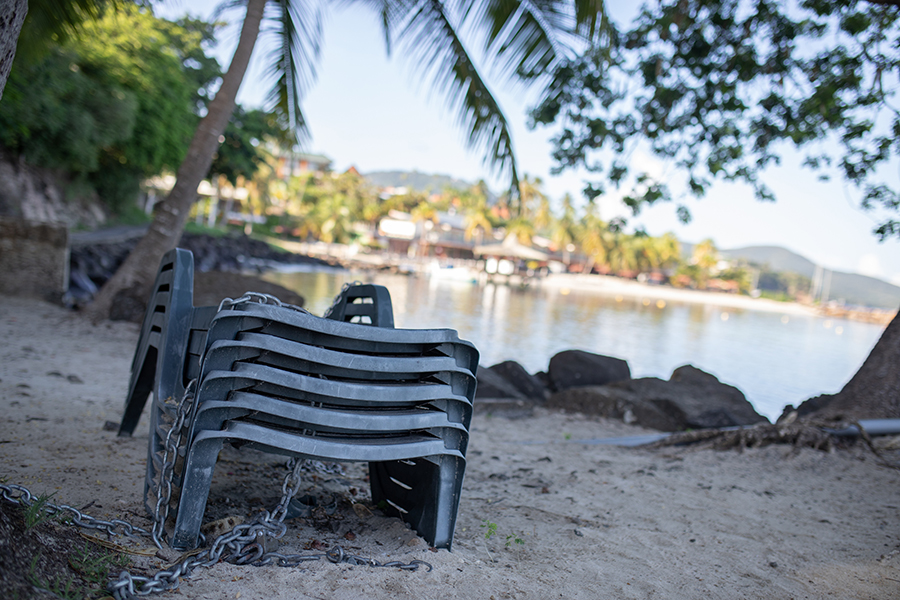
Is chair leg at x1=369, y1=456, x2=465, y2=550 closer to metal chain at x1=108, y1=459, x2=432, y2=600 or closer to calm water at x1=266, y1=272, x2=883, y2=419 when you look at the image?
metal chain at x1=108, y1=459, x2=432, y2=600

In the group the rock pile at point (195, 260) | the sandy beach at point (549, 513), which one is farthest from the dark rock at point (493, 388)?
the rock pile at point (195, 260)

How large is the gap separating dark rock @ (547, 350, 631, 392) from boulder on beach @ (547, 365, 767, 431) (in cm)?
100

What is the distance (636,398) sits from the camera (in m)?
6.53

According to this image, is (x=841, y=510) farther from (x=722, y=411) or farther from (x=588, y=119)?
(x=588, y=119)

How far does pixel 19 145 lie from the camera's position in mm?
19062

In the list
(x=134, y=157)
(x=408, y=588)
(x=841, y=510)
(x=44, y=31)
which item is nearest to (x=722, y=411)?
(x=841, y=510)

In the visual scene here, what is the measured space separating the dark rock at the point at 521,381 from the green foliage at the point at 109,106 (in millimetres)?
13172

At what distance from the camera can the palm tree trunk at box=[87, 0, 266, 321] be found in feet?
23.9

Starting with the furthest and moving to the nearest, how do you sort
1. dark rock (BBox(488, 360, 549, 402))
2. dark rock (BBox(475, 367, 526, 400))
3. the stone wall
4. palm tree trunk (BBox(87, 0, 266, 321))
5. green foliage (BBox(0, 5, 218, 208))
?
green foliage (BBox(0, 5, 218, 208)), the stone wall, dark rock (BBox(488, 360, 549, 402)), palm tree trunk (BBox(87, 0, 266, 321)), dark rock (BBox(475, 367, 526, 400))

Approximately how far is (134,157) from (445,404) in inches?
962

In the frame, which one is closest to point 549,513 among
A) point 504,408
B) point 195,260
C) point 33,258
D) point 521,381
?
point 504,408

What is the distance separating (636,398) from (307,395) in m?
5.13

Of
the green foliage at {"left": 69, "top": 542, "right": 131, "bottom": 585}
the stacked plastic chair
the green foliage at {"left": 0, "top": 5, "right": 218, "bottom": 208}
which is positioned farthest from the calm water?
the green foliage at {"left": 69, "top": 542, "right": 131, "bottom": 585}

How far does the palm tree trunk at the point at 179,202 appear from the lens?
728cm
